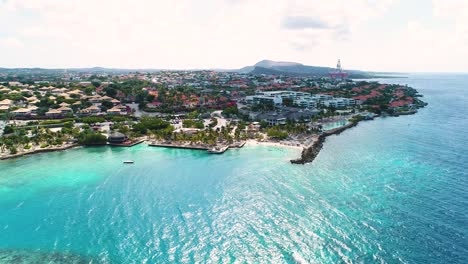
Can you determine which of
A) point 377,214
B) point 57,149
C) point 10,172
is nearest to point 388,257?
point 377,214

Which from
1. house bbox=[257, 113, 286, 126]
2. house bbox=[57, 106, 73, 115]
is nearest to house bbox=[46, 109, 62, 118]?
house bbox=[57, 106, 73, 115]

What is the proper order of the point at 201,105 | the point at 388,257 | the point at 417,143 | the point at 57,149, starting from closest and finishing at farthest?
the point at 388,257
the point at 57,149
the point at 417,143
the point at 201,105

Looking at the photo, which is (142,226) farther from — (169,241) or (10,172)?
(10,172)

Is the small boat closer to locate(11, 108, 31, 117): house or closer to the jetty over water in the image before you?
the jetty over water

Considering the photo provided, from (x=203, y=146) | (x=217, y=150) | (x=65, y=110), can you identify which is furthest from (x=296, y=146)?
(x=65, y=110)

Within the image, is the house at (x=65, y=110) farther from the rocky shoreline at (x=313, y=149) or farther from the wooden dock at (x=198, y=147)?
the rocky shoreline at (x=313, y=149)

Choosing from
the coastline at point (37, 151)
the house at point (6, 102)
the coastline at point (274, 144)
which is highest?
the house at point (6, 102)

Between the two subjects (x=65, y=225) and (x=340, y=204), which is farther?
(x=340, y=204)

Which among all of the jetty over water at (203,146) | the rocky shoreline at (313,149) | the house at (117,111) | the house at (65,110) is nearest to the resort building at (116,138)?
the jetty over water at (203,146)
